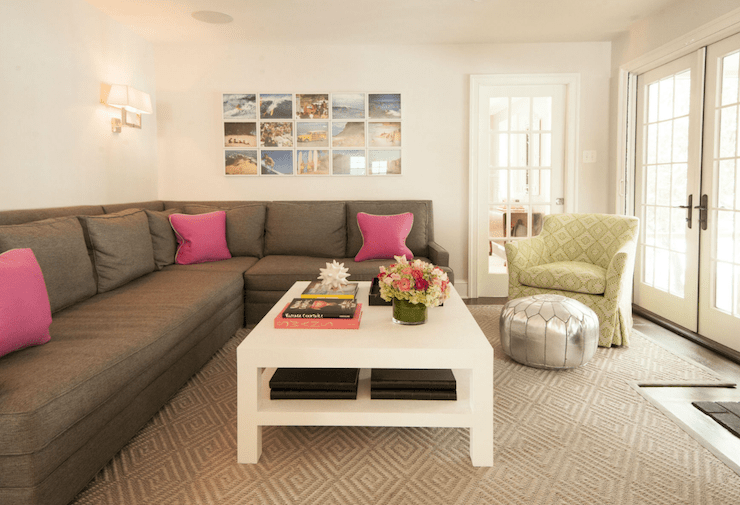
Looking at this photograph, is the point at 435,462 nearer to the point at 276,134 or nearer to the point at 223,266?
the point at 223,266

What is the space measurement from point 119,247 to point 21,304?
119 centimetres

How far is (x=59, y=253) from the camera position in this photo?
7.70ft

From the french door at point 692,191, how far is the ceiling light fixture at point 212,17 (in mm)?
3367

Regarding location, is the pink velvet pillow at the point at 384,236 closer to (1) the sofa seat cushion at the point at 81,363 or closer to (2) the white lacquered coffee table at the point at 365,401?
(1) the sofa seat cushion at the point at 81,363

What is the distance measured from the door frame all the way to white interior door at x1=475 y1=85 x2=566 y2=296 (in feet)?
0.13

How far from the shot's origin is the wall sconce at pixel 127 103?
11.8 ft

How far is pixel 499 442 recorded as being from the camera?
1974mm

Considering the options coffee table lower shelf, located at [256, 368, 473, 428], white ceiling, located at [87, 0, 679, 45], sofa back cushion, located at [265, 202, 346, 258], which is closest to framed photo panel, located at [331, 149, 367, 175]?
sofa back cushion, located at [265, 202, 346, 258]

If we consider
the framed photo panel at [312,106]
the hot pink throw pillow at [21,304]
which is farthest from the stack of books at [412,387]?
the framed photo panel at [312,106]


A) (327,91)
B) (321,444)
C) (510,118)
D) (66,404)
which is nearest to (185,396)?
(321,444)

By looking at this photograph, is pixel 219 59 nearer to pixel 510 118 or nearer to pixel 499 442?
pixel 510 118

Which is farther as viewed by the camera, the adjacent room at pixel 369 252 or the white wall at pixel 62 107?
the white wall at pixel 62 107

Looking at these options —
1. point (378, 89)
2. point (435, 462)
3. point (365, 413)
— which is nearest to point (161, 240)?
point (378, 89)

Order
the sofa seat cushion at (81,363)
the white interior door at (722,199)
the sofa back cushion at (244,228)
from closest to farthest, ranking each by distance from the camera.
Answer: the sofa seat cushion at (81,363), the white interior door at (722,199), the sofa back cushion at (244,228)
